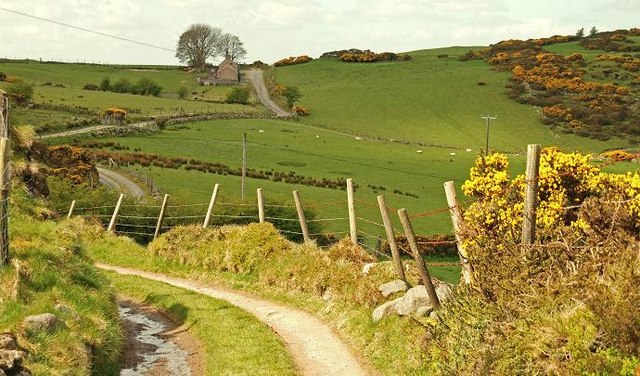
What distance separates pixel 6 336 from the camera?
10812 millimetres

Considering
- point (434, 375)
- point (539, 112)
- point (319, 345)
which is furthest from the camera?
point (539, 112)

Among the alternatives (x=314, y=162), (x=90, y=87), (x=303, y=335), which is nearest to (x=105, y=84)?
(x=90, y=87)

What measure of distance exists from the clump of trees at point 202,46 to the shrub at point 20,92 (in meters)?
78.2

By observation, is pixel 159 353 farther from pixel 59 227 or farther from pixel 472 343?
pixel 472 343

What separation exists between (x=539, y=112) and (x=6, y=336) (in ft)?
434

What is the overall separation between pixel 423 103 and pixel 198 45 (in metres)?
73.7

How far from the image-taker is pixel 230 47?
188 metres

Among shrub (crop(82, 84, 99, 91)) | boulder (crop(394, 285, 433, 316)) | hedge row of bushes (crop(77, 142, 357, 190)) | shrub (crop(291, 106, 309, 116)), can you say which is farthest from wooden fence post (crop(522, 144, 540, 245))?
shrub (crop(82, 84, 99, 91))

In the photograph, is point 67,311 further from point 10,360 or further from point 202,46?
point 202,46

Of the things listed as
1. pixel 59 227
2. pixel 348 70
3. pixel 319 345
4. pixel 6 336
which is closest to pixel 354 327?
pixel 319 345

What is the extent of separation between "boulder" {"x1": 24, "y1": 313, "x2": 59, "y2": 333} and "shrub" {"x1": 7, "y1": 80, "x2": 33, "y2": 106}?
101m

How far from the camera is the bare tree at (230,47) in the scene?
186625 mm

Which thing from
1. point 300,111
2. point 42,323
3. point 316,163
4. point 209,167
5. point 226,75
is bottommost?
point 316,163

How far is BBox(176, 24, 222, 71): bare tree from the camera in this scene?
18388cm
